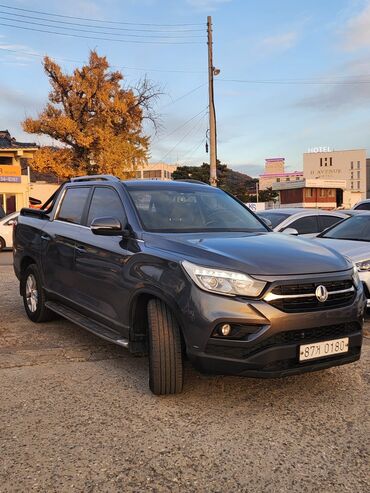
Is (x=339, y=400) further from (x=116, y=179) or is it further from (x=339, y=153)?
(x=339, y=153)

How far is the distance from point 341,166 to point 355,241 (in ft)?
419

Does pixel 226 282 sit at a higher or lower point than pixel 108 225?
lower

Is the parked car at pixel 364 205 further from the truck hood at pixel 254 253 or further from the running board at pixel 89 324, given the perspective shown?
the running board at pixel 89 324

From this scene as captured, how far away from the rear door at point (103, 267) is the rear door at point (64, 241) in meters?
0.15

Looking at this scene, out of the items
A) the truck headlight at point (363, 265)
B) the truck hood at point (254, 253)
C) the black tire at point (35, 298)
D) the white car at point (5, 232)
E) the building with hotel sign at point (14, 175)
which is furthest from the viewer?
the building with hotel sign at point (14, 175)

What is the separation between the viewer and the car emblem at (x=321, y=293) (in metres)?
3.44

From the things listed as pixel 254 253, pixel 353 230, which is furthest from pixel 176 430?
pixel 353 230

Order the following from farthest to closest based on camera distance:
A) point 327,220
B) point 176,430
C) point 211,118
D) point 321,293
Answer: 1. point 211,118
2. point 327,220
3. point 321,293
4. point 176,430

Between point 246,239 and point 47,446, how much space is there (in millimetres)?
2130

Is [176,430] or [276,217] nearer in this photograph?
[176,430]

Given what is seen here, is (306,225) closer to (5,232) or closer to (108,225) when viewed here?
(108,225)

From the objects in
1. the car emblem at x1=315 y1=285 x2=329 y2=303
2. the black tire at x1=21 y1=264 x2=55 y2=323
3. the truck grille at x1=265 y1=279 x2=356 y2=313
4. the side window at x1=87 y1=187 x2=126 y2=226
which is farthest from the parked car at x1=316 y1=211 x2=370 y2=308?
the black tire at x1=21 y1=264 x2=55 y2=323

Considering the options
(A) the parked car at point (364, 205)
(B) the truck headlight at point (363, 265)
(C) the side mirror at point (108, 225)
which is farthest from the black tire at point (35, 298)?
(A) the parked car at point (364, 205)

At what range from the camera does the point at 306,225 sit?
33.2ft
